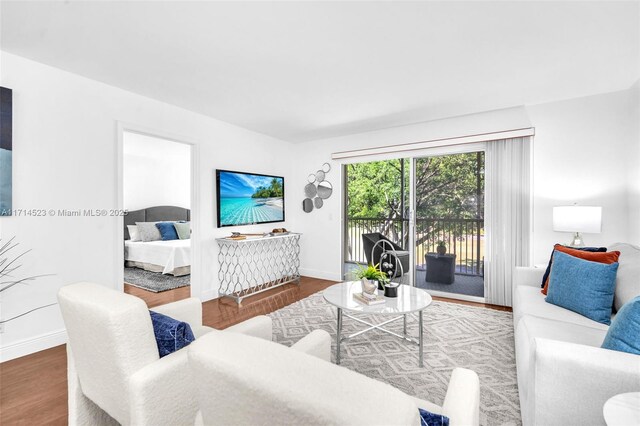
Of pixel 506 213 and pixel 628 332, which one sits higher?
pixel 506 213

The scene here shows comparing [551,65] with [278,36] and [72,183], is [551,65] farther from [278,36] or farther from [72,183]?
[72,183]

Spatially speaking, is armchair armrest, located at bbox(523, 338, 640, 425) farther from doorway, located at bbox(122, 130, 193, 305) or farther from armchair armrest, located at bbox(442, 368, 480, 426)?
doorway, located at bbox(122, 130, 193, 305)

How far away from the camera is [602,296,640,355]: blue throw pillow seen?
3.82 feet

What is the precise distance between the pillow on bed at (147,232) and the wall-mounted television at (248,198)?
8.49ft

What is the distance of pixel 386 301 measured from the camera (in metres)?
2.33

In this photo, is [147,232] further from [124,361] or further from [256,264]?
[124,361]

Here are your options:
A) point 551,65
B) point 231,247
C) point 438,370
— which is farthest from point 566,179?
point 231,247

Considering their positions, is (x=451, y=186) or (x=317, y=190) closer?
(x=451, y=186)

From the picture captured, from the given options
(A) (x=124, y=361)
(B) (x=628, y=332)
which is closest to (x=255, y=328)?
(A) (x=124, y=361)

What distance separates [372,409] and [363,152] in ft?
13.9

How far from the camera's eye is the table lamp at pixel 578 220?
273 cm

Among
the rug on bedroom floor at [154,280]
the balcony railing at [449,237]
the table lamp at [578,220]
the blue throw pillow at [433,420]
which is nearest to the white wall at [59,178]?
the rug on bedroom floor at [154,280]

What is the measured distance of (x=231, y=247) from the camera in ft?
13.5

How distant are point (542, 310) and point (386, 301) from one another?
1.08m
